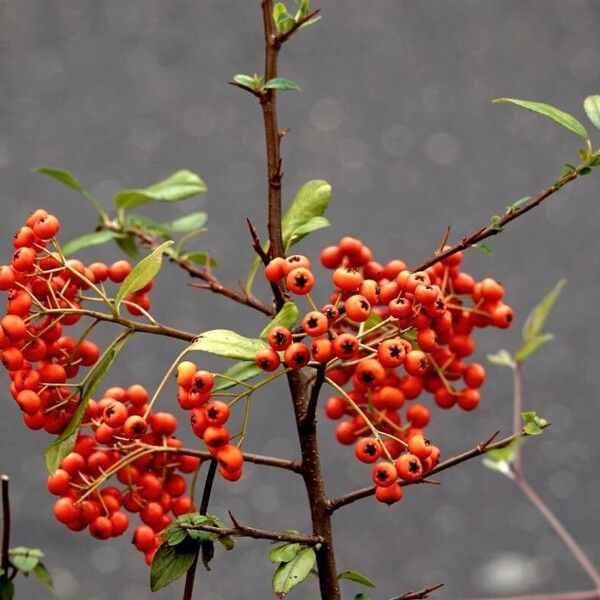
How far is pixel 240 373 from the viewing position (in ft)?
1.48

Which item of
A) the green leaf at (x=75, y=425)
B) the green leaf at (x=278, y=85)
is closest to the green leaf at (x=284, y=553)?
the green leaf at (x=75, y=425)

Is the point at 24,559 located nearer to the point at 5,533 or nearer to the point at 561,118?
the point at 5,533

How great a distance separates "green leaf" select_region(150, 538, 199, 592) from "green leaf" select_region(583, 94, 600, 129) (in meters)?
0.28

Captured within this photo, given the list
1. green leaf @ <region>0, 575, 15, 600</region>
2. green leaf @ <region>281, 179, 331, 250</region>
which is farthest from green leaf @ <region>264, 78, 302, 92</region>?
green leaf @ <region>0, 575, 15, 600</region>

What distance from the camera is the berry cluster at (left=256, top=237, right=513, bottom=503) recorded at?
41 cm

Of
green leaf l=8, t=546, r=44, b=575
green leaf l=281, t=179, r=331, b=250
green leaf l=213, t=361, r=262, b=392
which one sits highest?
green leaf l=281, t=179, r=331, b=250

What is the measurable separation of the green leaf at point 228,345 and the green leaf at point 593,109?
0.20m

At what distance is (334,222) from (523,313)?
0.37 m

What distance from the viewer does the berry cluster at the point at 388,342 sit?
1.34 feet

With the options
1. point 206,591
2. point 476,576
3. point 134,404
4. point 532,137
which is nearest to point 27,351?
point 134,404

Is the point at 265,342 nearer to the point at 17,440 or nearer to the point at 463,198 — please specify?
the point at 17,440

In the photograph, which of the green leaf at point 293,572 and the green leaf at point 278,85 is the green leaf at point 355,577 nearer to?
the green leaf at point 293,572

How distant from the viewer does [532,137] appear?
1861 millimetres

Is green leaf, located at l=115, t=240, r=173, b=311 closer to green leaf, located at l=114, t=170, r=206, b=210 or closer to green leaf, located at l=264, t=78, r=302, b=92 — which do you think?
green leaf, located at l=264, t=78, r=302, b=92
